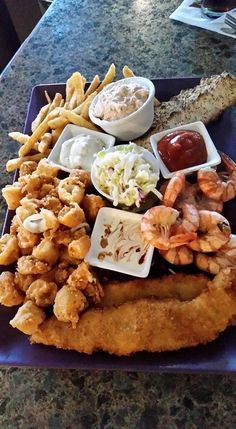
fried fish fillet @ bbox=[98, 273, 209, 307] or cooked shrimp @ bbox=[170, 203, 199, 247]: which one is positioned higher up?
cooked shrimp @ bbox=[170, 203, 199, 247]

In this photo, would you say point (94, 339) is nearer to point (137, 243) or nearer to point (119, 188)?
point (137, 243)

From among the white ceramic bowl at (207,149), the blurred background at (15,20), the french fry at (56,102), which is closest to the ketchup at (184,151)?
the white ceramic bowl at (207,149)

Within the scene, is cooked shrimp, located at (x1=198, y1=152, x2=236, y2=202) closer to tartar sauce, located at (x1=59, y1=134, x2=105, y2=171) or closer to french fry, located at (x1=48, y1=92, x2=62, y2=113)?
tartar sauce, located at (x1=59, y1=134, x2=105, y2=171)

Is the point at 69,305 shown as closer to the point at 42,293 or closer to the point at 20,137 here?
the point at 42,293

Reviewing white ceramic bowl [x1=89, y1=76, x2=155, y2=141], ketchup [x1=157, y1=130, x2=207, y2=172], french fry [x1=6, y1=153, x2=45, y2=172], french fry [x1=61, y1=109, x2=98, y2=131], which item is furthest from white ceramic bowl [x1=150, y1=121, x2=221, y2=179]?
french fry [x1=6, y1=153, x2=45, y2=172]

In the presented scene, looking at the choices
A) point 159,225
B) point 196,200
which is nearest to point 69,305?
point 159,225

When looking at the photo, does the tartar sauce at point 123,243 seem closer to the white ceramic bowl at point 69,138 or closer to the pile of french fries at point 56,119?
the white ceramic bowl at point 69,138

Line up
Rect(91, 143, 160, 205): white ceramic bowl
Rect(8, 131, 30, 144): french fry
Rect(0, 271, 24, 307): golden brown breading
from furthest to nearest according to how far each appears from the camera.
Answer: Rect(8, 131, 30, 144): french fry → Rect(91, 143, 160, 205): white ceramic bowl → Rect(0, 271, 24, 307): golden brown breading
